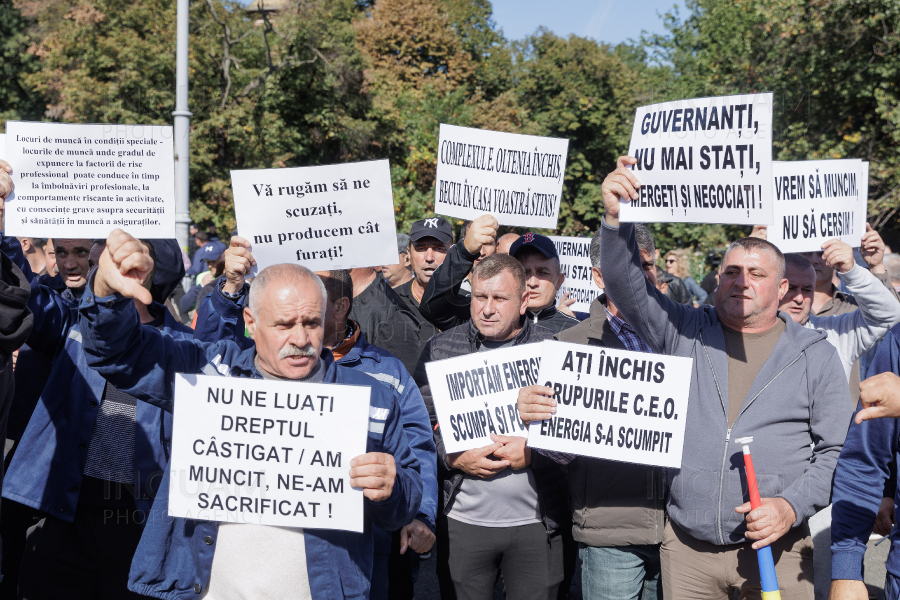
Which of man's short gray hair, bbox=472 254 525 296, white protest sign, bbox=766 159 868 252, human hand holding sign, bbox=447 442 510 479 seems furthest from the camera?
white protest sign, bbox=766 159 868 252

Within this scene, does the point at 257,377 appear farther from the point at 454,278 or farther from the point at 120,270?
the point at 454,278

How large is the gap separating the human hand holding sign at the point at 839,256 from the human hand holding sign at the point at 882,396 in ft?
6.96

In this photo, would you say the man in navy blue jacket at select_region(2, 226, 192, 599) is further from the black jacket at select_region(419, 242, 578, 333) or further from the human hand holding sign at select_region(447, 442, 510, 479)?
the black jacket at select_region(419, 242, 578, 333)

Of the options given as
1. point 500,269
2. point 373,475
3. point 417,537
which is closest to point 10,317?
point 373,475

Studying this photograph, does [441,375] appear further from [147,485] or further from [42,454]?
[42,454]

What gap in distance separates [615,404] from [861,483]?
3.14ft

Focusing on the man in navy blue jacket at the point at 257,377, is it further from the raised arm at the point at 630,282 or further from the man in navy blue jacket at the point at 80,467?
the raised arm at the point at 630,282

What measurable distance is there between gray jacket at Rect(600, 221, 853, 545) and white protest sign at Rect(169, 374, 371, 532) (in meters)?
1.34

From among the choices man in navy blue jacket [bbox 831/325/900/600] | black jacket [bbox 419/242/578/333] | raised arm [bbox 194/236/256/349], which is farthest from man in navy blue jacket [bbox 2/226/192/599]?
man in navy blue jacket [bbox 831/325/900/600]

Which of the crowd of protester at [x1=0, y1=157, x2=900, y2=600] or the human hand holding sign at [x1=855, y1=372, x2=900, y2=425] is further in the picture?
the crowd of protester at [x1=0, y1=157, x2=900, y2=600]

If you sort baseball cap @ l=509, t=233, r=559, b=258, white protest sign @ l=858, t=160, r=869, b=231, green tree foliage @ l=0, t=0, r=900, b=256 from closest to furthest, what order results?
baseball cap @ l=509, t=233, r=559, b=258
white protest sign @ l=858, t=160, r=869, b=231
green tree foliage @ l=0, t=0, r=900, b=256

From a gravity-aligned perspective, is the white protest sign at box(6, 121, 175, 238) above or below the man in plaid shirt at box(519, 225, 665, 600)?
above

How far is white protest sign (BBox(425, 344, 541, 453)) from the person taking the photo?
385 cm

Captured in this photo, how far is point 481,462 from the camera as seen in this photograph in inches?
153
